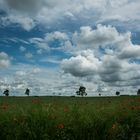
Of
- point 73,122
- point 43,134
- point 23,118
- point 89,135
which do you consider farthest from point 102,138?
point 23,118

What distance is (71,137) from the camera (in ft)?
32.3

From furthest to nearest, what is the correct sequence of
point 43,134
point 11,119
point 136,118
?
point 136,118, point 11,119, point 43,134

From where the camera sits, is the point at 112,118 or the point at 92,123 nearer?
the point at 92,123

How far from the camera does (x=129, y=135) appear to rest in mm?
10625

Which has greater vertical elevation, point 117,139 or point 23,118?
point 23,118

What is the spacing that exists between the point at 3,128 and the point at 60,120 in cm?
209

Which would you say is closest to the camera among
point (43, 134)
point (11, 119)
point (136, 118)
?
point (43, 134)

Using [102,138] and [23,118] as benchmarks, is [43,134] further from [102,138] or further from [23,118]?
[102,138]

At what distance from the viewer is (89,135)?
10.2 m

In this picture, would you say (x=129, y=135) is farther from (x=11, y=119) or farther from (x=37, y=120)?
(x=11, y=119)

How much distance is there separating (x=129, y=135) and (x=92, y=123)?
4.83ft

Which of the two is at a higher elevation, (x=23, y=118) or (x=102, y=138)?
(x=23, y=118)

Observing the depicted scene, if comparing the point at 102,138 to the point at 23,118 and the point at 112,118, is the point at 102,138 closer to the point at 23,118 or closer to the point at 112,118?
the point at 112,118

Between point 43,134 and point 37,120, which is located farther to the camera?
point 37,120
